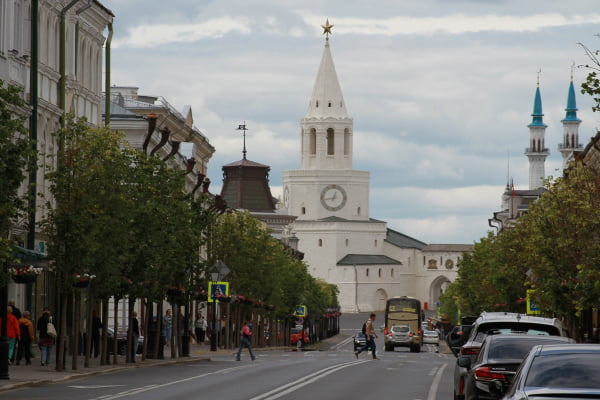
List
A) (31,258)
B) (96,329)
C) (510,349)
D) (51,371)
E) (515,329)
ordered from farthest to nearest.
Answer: (96,329)
(51,371)
(31,258)
(515,329)
(510,349)

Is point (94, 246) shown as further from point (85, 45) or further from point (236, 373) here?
point (85, 45)

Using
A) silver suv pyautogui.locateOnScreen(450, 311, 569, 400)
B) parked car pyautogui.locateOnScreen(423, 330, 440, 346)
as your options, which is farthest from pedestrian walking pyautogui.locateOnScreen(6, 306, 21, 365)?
parked car pyautogui.locateOnScreen(423, 330, 440, 346)

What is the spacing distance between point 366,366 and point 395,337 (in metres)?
50.3

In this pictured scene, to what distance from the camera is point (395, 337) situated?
9400 cm

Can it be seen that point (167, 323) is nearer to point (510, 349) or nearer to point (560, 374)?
point (510, 349)

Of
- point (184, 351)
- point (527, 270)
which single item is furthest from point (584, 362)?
point (527, 270)

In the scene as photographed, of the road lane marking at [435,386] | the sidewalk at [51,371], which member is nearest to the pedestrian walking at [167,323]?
the sidewalk at [51,371]

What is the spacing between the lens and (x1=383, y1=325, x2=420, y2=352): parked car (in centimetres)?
9356

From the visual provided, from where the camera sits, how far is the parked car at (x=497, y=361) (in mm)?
18672

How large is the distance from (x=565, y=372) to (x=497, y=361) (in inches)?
231

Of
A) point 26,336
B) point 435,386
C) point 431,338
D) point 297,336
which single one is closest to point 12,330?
point 26,336

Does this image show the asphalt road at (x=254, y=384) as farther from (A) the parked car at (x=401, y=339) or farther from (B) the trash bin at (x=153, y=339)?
(A) the parked car at (x=401, y=339)

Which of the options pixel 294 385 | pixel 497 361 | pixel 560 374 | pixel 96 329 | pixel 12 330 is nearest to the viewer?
pixel 560 374

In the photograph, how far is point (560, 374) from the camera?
13.2 metres
